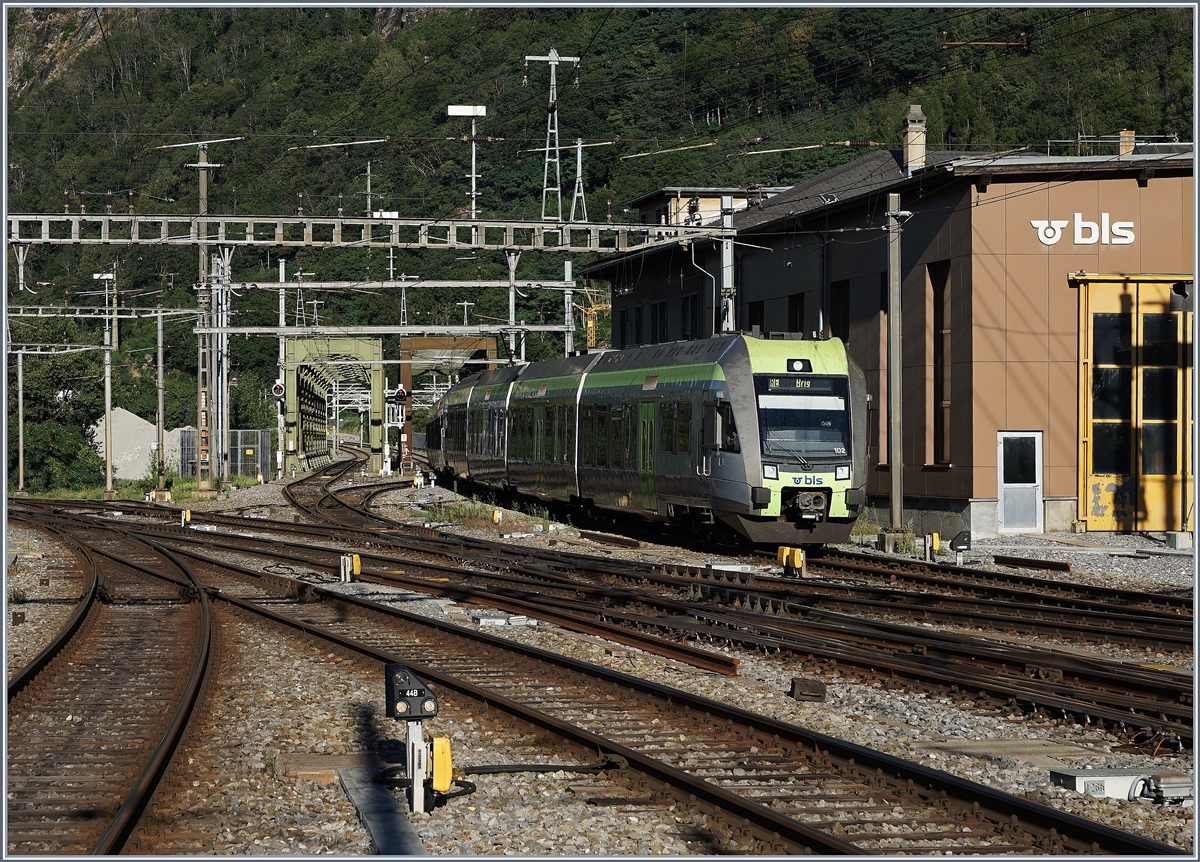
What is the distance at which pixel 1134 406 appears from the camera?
3056 cm

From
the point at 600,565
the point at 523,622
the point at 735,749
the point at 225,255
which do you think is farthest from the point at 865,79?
the point at 735,749

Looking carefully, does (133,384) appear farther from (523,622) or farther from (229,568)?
(523,622)

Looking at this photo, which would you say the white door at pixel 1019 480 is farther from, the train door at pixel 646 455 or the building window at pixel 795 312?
→ the building window at pixel 795 312

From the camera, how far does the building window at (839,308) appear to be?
36.6 metres

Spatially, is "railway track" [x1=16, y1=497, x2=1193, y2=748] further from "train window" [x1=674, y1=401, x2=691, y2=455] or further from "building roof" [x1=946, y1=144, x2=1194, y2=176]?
"building roof" [x1=946, y1=144, x2=1194, y2=176]

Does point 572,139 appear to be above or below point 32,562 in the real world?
above

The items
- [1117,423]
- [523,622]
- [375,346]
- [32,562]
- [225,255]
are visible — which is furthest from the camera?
[375,346]

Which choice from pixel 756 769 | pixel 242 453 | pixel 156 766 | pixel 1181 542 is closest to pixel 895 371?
pixel 1181 542

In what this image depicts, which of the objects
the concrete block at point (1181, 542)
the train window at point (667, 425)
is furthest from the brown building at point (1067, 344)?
the train window at point (667, 425)

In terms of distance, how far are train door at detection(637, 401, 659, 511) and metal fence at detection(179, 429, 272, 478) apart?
115ft

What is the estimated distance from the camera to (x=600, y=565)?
22781mm

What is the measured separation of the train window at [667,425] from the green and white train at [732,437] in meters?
0.02

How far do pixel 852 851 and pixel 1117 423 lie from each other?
25.8 meters

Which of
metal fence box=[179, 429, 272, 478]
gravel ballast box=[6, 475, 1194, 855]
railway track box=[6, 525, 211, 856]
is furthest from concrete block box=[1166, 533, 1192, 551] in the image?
metal fence box=[179, 429, 272, 478]
